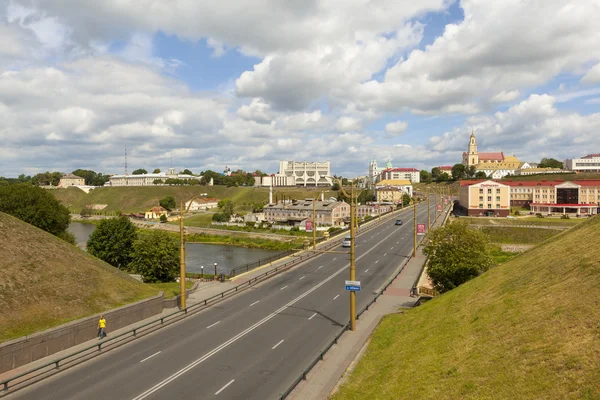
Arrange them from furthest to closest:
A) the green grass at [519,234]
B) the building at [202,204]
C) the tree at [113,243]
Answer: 1. the building at [202,204]
2. the green grass at [519,234]
3. the tree at [113,243]

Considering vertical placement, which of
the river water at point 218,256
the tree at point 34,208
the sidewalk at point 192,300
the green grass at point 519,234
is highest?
the tree at point 34,208

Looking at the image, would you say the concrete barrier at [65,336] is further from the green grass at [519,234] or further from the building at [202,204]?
the building at [202,204]

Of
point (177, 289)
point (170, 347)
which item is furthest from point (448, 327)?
point (177, 289)

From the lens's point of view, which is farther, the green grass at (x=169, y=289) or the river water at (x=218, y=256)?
the river water at (x=218, y=256)

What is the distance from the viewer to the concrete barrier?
18.4 meters

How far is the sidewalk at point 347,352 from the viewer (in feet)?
54.0

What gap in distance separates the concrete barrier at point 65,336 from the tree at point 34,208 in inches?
1647

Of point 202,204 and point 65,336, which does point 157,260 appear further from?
point 202,204

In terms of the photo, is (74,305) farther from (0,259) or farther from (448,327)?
(448,327)

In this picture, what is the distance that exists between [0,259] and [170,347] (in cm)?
1199

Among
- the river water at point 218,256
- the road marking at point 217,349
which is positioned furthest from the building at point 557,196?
the road marking at point 217,349

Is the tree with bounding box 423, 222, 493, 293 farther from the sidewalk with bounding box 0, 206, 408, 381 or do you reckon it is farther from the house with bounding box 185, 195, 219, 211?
the house with bounding box 185, 195, 219, 211

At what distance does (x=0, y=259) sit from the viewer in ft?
→ 78.7

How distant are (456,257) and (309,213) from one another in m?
83.5
